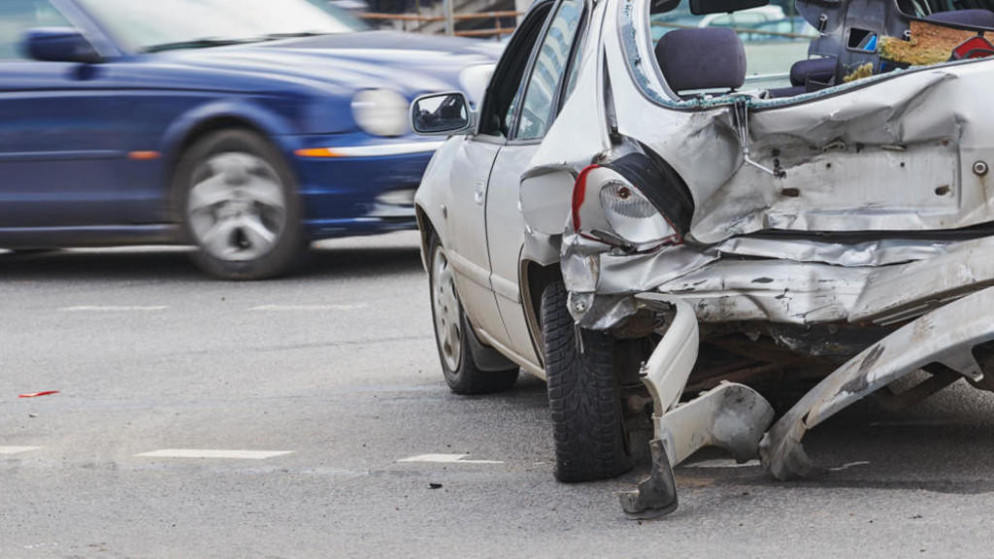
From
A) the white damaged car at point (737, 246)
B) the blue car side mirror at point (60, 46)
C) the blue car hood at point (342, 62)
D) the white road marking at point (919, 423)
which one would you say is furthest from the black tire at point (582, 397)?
the blue car side mirror at point (60, 46)

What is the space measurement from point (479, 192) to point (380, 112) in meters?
4.56

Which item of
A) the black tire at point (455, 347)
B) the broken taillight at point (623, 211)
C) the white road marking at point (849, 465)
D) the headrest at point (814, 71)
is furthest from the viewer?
the black tire at point (455, 347)

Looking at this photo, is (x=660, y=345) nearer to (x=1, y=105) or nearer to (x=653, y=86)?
(x=653, y=86)

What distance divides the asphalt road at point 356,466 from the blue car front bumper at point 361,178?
3.29ft

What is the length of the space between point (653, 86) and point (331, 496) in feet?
5.20

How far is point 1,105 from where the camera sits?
1156 centimetres

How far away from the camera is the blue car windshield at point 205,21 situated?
1162 centimetres

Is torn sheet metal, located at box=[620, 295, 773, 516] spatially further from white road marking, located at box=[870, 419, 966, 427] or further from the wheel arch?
white road marking, located at box=[870, 419, 966, 427]

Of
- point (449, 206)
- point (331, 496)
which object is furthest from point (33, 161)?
point (331, 496)

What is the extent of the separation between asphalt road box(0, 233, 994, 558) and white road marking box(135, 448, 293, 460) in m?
0.01

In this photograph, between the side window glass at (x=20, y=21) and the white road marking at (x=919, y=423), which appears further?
the side window glass at (x=20, y=21)

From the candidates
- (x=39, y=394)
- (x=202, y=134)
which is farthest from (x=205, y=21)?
(x=39, y=394)

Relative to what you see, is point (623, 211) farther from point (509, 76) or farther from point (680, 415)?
point (509, 76)

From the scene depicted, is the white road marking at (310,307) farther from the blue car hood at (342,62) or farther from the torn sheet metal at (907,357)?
the torn sheet metal at (907,357)
